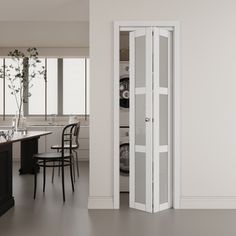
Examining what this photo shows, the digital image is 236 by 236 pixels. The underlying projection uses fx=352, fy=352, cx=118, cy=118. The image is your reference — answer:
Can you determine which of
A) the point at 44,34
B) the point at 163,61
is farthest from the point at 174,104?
the point at 44,34

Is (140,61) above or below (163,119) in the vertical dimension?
above

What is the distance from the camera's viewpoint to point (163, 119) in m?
3.89

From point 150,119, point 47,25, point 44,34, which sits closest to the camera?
point 150,119

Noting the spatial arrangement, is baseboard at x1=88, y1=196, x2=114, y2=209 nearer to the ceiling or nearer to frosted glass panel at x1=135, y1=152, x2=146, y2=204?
frosted glass panel at x1=135, y1=152, x2=146, y2=204


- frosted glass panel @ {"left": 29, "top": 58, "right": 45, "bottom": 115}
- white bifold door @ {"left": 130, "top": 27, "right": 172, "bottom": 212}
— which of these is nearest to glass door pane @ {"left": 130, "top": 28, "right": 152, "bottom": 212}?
white bifold door @ {"left": 130, "top": 27, "right": 172, "bottom": 212}

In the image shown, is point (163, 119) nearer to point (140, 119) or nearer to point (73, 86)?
point (140, 119)

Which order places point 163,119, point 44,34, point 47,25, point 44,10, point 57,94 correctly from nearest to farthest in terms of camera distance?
1. point 163,119
2. point 44,10
3. point 47,25
4. point 44,34
5. point 57,94

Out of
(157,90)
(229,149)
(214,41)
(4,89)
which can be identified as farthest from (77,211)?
(4,89)

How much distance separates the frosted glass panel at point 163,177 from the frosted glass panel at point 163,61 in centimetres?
80

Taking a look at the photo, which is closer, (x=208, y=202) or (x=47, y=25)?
(x=208, y=202)

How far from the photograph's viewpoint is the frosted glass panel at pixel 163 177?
386cm

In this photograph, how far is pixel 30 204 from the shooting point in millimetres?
4082

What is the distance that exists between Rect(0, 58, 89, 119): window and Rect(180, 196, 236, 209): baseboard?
4689 millimetres

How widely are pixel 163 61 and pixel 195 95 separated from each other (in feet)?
1.74
